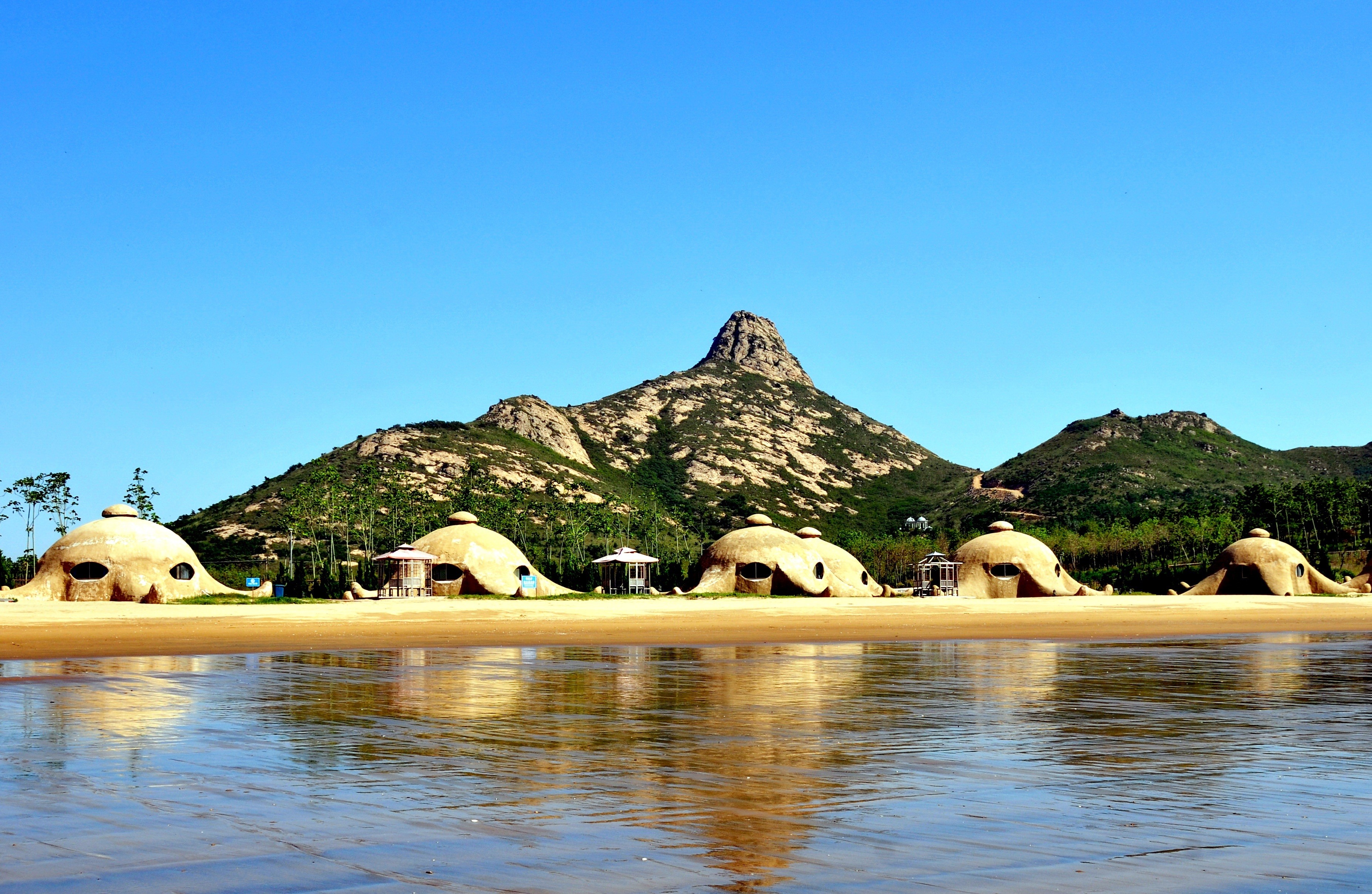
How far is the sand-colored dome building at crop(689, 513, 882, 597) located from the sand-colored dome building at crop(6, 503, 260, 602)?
2246 centimetres

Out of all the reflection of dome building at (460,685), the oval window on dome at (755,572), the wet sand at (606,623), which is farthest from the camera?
the oval window on dome at (755,572)

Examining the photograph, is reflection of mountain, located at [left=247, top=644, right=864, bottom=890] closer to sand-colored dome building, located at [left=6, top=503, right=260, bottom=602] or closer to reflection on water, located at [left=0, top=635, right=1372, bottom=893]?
reflection on water, located at [left=0, top=635, right=1372, bottom=893]

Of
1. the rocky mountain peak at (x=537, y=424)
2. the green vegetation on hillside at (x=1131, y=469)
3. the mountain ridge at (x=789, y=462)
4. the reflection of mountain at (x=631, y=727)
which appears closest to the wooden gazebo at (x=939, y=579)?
the reflection of mountain at (x=631, y=727)

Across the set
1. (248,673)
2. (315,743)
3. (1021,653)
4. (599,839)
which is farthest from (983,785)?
(1021,653)

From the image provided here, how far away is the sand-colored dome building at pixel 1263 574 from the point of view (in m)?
64.8

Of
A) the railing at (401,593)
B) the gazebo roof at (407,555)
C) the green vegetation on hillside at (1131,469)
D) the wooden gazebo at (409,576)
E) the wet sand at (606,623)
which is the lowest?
the wet sand at (606,623)

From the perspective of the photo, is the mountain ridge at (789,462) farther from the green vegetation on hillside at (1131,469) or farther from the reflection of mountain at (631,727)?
the reflection of mountain at (631,727)

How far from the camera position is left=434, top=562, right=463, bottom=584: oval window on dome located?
2309 inches

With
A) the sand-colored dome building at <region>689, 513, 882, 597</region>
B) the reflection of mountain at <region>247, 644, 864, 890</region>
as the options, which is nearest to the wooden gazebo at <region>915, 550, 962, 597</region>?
the sand-colored dome building at <region>689, 513, 882, 597</region>

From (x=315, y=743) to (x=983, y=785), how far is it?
6818 millimetres

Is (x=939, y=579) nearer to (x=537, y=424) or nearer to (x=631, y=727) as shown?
(x=631, y=727)

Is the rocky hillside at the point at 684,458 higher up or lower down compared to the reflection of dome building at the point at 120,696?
higher up

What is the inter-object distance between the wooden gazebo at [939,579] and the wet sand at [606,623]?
33.9 feet

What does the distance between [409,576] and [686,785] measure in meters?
50.4
